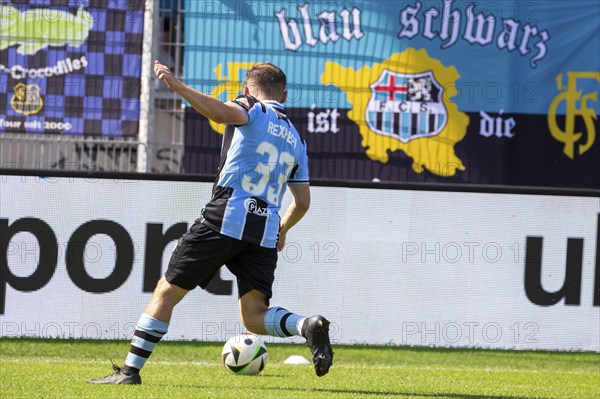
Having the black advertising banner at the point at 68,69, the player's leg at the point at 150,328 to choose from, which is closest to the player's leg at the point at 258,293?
the player's leg at the point at 150,328

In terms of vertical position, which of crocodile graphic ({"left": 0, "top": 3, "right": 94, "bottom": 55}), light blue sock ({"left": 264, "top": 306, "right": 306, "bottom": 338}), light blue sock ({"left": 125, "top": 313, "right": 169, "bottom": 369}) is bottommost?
light blue sock ({"left": 125, "top": 313, "right": 169, "bottom": 369})

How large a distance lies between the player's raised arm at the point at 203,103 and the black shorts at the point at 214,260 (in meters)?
0.74

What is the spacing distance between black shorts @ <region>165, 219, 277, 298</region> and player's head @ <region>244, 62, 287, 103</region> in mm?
859

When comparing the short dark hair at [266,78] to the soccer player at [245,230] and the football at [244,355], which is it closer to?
the soccer player at [245,230]

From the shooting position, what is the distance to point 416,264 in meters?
9.45

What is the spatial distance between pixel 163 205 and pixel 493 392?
11.6 ft

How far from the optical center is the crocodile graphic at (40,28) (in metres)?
10.3

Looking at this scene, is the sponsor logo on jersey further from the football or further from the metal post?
the metal post

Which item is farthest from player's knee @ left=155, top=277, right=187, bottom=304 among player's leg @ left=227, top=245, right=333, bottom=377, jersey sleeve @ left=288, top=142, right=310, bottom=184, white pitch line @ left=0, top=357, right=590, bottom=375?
white pitch line @ left=0, top=357, right=590, bottom=375

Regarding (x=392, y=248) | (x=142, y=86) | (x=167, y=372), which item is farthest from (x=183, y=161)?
(x=167, y=372)

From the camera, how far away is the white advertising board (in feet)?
30.5

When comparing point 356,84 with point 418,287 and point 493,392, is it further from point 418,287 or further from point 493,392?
point 493,392

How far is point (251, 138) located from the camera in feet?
20.9

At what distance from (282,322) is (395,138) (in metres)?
4.63
